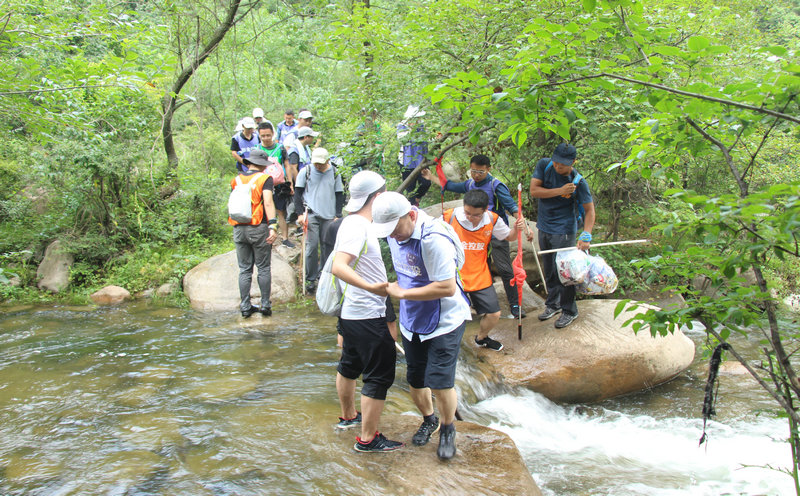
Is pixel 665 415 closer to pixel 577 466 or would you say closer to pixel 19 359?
pixel 577 466

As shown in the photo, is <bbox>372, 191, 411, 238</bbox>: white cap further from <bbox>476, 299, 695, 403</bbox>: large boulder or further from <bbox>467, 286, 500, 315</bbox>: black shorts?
<bbox>476, 299, 695, 403</bbox>: large boulder

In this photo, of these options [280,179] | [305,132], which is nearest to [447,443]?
[305,132]

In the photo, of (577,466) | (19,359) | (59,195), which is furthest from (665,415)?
(59,195)

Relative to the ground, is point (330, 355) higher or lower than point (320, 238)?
lower

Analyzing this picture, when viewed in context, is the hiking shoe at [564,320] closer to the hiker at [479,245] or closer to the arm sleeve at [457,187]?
the hiker at [479,245]

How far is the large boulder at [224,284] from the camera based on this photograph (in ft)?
27.5

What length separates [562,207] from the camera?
5.98 m

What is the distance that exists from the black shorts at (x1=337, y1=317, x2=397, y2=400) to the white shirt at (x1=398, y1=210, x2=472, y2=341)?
22 centimetres

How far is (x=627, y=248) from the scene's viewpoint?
8.96 m

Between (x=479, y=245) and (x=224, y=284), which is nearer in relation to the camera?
(x=479, y=245)

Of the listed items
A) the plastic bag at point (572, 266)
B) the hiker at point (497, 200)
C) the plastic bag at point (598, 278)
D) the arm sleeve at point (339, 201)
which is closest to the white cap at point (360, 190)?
the hiker at point (497, 200)

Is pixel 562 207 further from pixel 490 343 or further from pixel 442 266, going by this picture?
pixel 442 266

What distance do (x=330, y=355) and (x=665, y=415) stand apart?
A: 3886mm

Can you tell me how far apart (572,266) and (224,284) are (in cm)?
583
